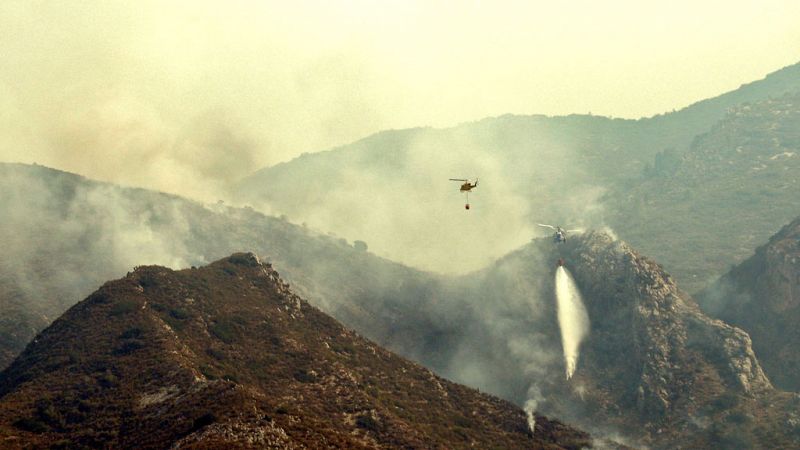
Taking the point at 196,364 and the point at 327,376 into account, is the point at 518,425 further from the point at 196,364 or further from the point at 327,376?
the point at 196,364

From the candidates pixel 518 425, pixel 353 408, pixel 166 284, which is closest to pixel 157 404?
pixel 353 408

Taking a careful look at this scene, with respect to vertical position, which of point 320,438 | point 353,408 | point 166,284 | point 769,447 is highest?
point 166,284

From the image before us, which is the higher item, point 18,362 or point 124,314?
point 124,314

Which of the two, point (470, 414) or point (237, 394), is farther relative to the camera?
point (470, 414)

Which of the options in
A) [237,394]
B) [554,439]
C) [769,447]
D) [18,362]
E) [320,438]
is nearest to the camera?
[320,438]

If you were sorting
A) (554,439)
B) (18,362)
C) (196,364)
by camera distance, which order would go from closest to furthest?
(196,364) → (18,362) → (554,439)

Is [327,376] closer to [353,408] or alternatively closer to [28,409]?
[353,408]

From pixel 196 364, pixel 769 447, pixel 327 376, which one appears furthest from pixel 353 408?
pixel 769 447
